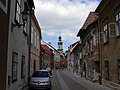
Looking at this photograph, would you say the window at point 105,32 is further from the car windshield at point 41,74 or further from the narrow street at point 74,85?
the car windshield at point 41,74

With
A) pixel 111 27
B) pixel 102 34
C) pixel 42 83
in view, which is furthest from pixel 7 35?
pixel 102 34

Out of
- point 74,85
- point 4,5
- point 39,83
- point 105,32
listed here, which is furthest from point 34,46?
point 4,5

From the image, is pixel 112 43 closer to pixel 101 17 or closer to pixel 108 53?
pixel 108 53

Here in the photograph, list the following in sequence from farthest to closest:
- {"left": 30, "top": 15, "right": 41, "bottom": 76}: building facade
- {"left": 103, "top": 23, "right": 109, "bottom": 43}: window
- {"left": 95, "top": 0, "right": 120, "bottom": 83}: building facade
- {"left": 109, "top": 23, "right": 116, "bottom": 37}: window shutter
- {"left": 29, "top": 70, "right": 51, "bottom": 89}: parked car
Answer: {"left": 30, "top": 15, "right": 41, "bottom": 76}: building facade
{"left": 103, "top": 23, "right": 109, "bottom": 43}: window
{"left": 29, "top": 70, "right": 51, "bottom": 89}: parked car
{"left": 109, "top": 23, "right": 116, "bottom": 37}: window shutter
{"left": 95, "top": 0, "right": 120, "bottom": 83}: building facade

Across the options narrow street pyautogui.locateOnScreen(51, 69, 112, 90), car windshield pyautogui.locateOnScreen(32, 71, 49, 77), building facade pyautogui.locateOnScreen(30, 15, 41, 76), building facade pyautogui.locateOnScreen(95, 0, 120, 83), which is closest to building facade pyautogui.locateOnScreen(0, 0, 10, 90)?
building facade pyautogui.locateOnScreen(95, 0, 120, 83)

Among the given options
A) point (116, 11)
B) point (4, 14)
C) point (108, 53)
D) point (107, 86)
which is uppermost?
point (116, 11)

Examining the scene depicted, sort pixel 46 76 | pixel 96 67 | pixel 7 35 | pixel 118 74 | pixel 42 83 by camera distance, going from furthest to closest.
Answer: pixel 96 67 < pixel 46 76 < pixel 42 83 < pixel 118 74 < pixel 7 35

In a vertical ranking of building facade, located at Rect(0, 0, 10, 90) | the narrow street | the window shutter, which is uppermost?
the window shutter

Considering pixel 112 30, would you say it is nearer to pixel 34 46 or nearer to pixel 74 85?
pixel 74 85

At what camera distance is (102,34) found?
74.7 ft

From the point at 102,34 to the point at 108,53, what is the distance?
106 inches

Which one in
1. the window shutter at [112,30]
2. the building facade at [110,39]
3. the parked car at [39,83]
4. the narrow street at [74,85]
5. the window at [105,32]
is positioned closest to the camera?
the building facade at [110,39]

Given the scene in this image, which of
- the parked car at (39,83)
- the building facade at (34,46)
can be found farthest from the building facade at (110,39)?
the building facade at (34,46)

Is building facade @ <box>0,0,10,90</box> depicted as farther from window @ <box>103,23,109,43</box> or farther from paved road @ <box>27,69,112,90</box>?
window @ <box>103,23,109,43</box>
